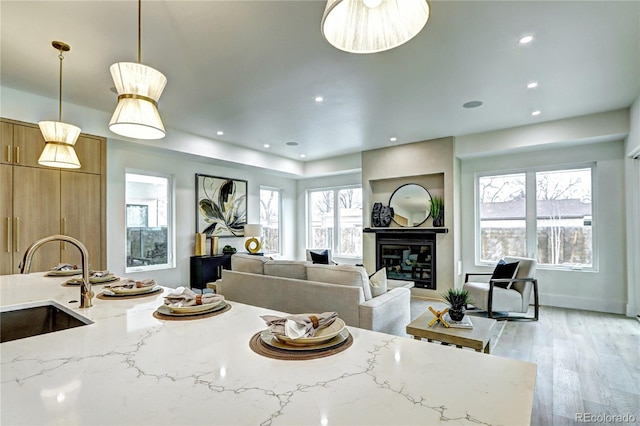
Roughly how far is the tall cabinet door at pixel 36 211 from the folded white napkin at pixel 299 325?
13.0 ft

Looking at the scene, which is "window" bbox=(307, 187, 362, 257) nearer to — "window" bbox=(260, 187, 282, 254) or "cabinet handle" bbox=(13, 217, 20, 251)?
"window" bbox=(260, 187, 282, 254)

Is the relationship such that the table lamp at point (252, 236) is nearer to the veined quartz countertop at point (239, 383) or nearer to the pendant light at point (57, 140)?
the pendant light at point (57, 140)

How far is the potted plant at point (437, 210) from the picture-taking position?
228 inches

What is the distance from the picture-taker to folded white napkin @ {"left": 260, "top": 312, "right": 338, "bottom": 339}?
1.08 meters

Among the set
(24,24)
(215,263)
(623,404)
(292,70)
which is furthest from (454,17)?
(215,263)

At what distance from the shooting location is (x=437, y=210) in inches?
230

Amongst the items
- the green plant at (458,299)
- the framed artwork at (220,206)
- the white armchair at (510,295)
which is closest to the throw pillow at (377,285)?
the green plant at (458,299)

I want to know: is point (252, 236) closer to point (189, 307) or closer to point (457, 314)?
point (457, 314)

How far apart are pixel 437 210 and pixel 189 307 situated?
5155 mm

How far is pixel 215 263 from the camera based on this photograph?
5.95 metres

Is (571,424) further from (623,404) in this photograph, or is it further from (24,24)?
(24,24)

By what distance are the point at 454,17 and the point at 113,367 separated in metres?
2.90

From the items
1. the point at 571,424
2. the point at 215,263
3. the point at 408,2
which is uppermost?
the point at 408,2

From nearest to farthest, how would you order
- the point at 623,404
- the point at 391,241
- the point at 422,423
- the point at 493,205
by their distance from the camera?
the point at 422,423 → the point at 623,404 → the point at 493,205 → the point at 391,241
